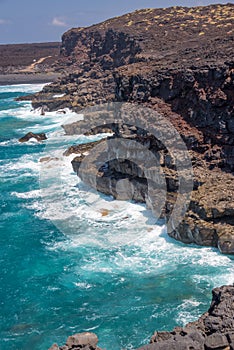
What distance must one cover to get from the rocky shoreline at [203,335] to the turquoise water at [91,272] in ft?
15.5

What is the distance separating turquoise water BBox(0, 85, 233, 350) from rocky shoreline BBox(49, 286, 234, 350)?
4.72 metres

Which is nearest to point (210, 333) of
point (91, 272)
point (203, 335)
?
point (203, 335)

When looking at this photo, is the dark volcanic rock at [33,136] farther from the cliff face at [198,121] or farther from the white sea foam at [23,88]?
the white sea foam at [23,88]

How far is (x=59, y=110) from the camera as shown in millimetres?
92312

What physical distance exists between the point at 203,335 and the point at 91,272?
13420mm

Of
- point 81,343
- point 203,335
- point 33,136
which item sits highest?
point 33,136

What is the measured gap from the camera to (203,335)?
60.7ft

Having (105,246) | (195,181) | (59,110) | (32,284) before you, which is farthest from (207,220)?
(59,110)

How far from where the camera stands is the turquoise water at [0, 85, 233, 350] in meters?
25.3

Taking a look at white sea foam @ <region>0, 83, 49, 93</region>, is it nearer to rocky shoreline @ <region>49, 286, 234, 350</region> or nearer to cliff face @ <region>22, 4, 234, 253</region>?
cliff face @ <region>22, 4, 234, 253</region>

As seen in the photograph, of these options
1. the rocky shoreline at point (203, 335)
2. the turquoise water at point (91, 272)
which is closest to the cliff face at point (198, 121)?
the turquoise water at point (91, 272)

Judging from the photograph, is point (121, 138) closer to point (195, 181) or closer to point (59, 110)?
point (195, 181)

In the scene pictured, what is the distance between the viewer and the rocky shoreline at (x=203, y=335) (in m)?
17.0

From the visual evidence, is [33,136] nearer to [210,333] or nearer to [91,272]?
[91,272]
